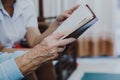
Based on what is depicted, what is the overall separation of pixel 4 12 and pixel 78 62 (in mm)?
1709

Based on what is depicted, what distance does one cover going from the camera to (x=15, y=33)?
143cm

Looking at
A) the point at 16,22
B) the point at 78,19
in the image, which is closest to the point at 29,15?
the point at 16,22

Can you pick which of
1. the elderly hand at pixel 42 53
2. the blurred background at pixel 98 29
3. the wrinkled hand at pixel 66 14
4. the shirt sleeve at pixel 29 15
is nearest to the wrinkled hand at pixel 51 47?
the elderly hand at pixel 42 53

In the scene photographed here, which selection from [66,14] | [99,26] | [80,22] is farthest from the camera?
[99,26]

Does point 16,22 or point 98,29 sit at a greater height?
point 16,22

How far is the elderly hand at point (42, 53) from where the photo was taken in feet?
2.81

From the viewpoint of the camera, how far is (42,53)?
0.87 m

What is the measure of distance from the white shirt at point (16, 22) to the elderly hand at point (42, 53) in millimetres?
536

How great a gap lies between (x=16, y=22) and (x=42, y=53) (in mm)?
607

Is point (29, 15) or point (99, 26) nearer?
point (29, 15)

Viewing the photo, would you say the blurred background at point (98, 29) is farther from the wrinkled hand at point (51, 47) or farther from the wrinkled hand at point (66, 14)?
Answer: the wrinkled hand at point (51, 47)

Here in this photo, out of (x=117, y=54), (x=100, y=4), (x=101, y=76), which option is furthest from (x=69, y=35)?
(x=117, y=54)

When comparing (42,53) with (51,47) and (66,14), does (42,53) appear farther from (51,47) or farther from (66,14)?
(66,14)

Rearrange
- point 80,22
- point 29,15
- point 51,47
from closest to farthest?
point 51,47
point 80,22
point 29,15
